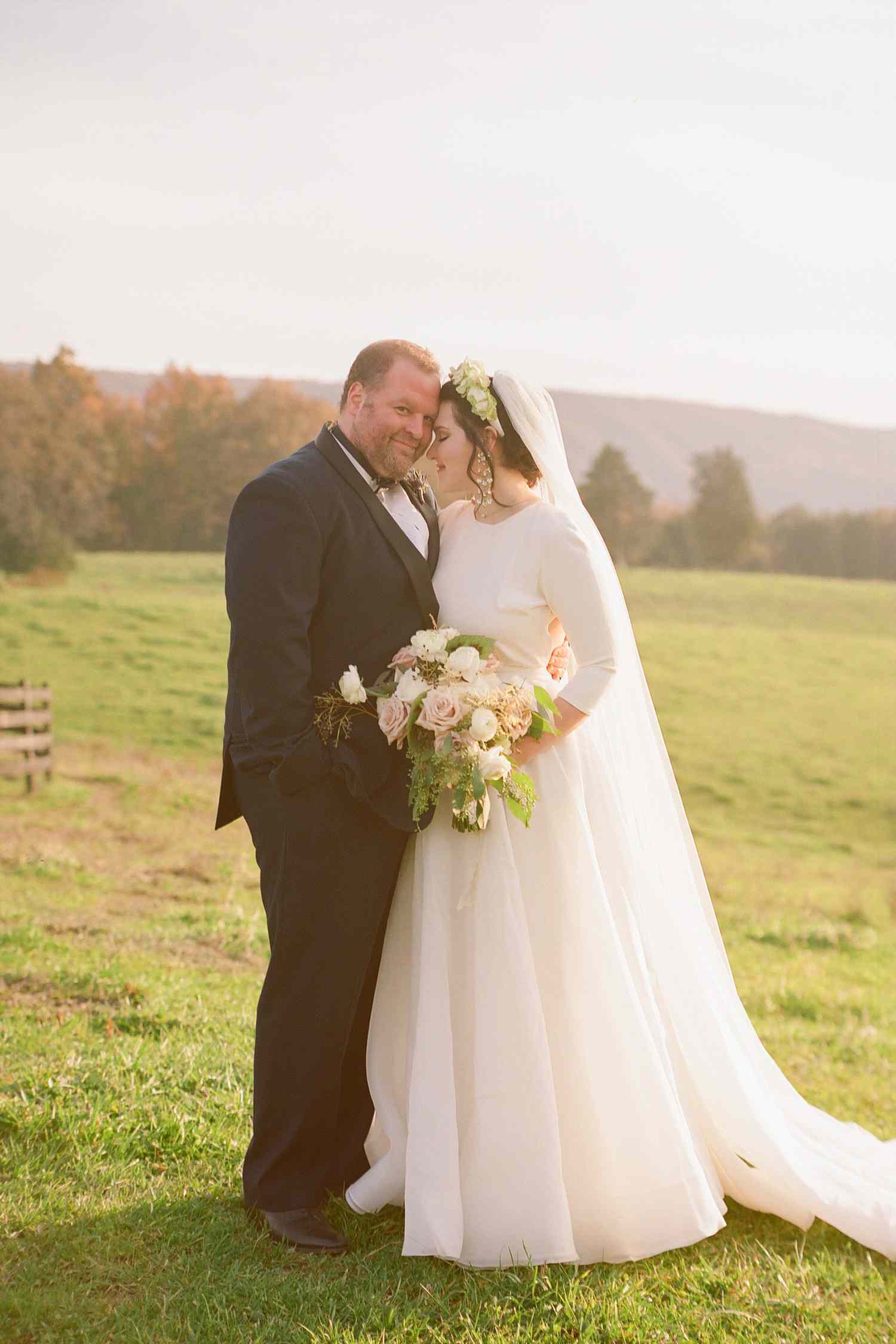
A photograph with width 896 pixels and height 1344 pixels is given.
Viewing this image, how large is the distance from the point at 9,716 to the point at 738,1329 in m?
17.0

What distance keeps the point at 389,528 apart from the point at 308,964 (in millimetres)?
1653

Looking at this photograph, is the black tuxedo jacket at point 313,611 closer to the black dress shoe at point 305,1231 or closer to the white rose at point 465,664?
the white rose at point 465,664

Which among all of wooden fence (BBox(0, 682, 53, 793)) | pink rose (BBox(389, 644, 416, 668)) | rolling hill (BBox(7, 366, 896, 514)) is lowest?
wooden fence (BBox(0, 682, 53, 793))

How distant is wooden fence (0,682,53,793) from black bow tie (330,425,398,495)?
15.0 m

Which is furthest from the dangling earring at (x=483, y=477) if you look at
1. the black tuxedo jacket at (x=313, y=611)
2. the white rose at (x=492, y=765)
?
the white rose at (x=492, y=765)

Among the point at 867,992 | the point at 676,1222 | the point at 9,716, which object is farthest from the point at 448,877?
the point at 9,716

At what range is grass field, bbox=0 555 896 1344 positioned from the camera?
3795 mm

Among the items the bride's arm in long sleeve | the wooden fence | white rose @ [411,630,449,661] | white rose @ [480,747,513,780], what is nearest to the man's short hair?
the bride's arm in long sleeve

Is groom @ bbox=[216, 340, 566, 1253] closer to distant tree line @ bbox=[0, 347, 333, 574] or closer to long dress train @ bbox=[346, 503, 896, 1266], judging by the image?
long dress train @ bbox=[346, 503, 896, 1266]

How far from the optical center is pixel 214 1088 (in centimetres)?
551

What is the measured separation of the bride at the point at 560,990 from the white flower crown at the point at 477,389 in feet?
0.03

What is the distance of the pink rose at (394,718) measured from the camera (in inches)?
155

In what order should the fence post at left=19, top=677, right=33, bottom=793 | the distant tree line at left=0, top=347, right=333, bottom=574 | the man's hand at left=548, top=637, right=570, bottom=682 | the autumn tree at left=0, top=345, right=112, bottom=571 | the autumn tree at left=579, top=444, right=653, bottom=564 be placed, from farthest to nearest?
the autumn tree at left=579, top=444, right=653, bottom=564, the distant tree line at left=0, top=347, right=333, bottom=574, the autumn tree at left=0, top=345, right=112, bottom=571, the fence post at left=19, top=677, right=33, bottom=793, the man's hand at left=548, top=637, right=570, bottom=682

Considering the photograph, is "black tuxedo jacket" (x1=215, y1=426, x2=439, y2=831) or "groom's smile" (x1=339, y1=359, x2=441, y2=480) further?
"groom's smile" (x1=339, y1=359, x2=441, y2=480)
